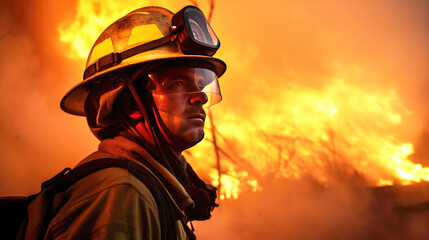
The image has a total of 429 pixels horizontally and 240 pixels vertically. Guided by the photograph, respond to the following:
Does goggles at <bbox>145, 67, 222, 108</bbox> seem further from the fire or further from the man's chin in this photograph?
the fire

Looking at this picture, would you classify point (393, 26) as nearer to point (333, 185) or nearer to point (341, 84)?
point (341, 84)

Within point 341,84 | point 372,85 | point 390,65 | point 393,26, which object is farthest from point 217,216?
point 393,26

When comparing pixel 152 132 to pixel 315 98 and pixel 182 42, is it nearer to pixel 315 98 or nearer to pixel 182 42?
pixel 182 42

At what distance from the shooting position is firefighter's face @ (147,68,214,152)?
192 cm

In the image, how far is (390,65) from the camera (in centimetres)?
643

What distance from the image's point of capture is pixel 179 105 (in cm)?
195

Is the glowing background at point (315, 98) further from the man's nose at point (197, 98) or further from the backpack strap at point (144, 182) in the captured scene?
the backpack strap at point (144, 182)

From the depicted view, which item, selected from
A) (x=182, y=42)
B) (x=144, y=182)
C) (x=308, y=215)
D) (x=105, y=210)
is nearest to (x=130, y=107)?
(x=182, y=42)

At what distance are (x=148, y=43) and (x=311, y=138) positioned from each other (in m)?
5.30

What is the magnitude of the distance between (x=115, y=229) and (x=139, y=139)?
0.74m

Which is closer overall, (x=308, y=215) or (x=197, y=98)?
(x=197, y=98)

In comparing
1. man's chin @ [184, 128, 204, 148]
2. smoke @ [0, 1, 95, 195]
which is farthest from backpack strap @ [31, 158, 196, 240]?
smoke @ [0, 1, 95, 195]

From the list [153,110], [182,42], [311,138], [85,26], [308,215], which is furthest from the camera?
[311,138]

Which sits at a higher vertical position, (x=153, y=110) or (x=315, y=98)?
(x=315, y=98)
